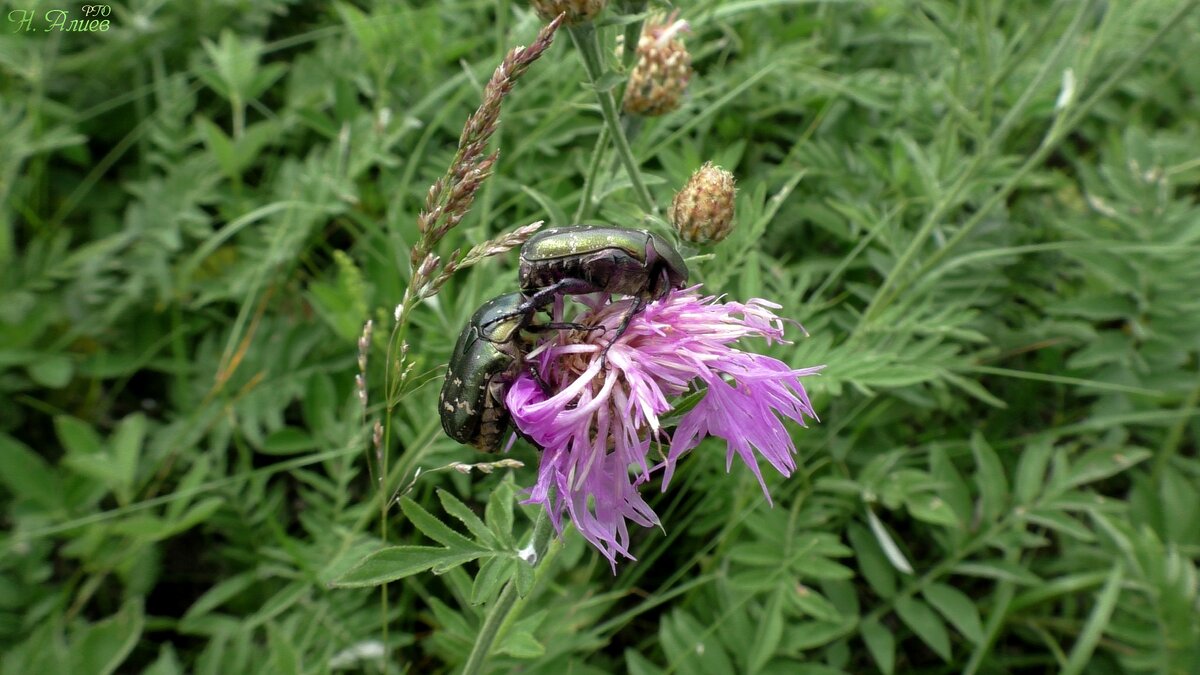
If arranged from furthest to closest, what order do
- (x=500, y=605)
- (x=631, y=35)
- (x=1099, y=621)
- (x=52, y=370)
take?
1. (x=52, y=370)
2. (x=1099, y=621)
3. (x=631, y=35)
4. (x=500, y=605)

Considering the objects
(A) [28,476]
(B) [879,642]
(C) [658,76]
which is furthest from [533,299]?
(A) [28,476]

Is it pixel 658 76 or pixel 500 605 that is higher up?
pixel 658 76

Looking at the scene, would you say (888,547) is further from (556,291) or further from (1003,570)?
(556,291)

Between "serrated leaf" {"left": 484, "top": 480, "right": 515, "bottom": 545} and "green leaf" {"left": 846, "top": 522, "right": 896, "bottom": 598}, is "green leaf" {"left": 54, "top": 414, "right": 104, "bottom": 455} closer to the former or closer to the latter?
"serrated leaf" {"left": 484, "top": 480, "right": 515, "bottom": 545}

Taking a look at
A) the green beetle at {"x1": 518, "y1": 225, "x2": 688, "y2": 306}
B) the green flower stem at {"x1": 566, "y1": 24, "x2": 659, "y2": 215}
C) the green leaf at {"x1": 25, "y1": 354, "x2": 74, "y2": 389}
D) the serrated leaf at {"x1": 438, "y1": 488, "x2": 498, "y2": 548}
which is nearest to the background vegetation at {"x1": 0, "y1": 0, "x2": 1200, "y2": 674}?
the green leaf at {"x1": 25, "y1": 354, "x2": 74, "y2": 389}

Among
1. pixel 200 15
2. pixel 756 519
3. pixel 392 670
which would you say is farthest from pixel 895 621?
pixel 200 15

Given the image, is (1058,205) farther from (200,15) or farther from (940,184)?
(200,15)
